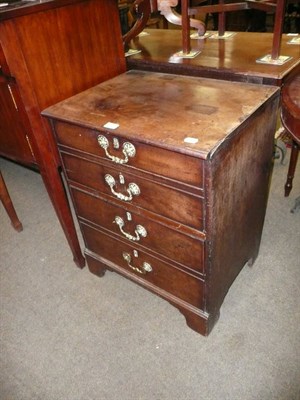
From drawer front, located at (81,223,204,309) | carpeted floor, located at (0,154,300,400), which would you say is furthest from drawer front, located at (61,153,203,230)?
carpeted floor, located at (0,154,300,400)

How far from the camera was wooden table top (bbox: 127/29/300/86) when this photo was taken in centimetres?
114

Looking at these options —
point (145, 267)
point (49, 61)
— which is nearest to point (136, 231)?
point (145, 267)

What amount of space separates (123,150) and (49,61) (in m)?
0.40

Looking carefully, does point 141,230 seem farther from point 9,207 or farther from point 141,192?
point 9,207

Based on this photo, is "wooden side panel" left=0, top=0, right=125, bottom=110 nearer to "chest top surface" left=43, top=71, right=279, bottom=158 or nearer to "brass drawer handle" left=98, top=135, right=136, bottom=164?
"chest top surface" left=43, top=71, right=279, bottom=158

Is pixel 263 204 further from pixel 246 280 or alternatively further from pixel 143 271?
pixel 143 271

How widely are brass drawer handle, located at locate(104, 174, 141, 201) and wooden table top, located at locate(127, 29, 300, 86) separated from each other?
558 mm

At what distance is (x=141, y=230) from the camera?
1085mm

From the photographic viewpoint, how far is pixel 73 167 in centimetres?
114

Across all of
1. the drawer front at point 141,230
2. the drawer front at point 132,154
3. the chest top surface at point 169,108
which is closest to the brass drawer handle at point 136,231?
the drawer front at point 141,230

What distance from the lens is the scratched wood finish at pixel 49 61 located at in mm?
954

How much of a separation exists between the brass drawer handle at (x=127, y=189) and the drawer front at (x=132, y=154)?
71mm

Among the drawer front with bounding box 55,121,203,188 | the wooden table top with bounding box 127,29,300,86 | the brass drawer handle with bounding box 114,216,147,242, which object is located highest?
the wooden table top with bounding box 127,29,300,86

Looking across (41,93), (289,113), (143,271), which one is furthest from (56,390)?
(289,113)
